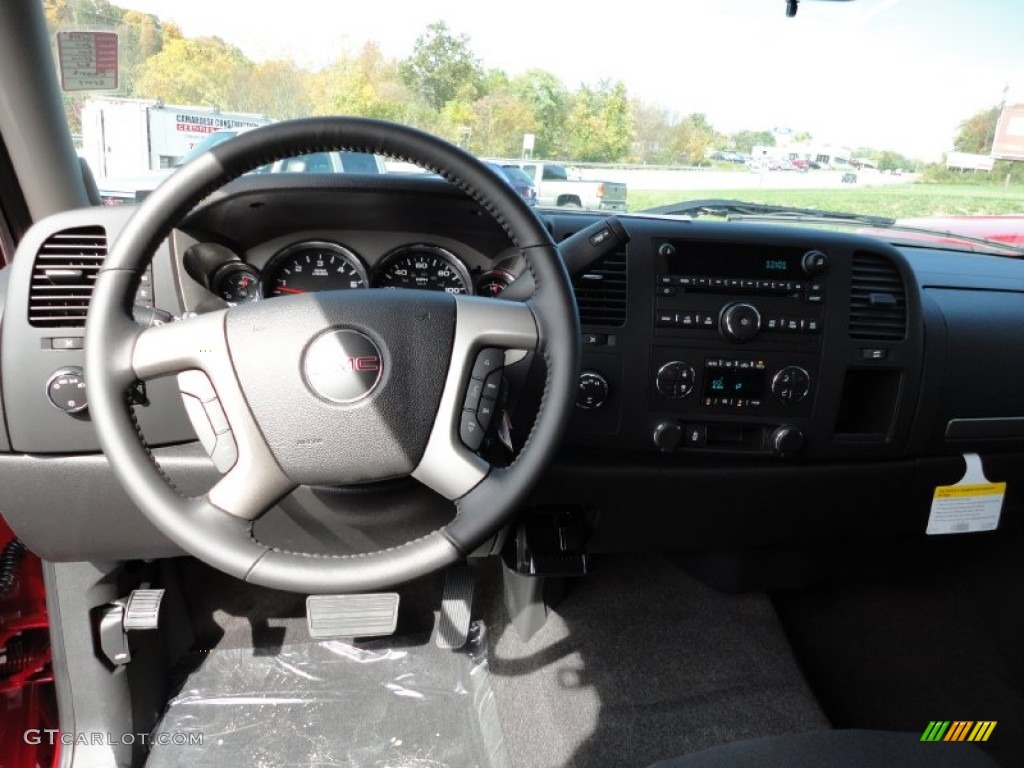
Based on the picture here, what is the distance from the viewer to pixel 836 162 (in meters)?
2.07

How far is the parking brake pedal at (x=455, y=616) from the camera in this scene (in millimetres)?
2297

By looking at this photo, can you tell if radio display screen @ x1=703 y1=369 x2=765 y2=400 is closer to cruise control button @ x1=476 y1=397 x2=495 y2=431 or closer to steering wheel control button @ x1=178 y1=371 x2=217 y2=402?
cruise control button @ x1=476 y1=397 x2=495 y2=431

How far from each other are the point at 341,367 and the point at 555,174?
3.29ft

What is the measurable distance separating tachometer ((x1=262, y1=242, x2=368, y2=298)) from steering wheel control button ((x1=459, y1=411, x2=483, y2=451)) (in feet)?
1.92

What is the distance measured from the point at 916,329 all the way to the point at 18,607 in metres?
2.32

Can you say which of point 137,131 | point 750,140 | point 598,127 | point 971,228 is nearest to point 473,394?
point 598,127

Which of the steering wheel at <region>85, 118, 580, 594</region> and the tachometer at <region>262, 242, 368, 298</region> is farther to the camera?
the tachometer at <region>262, 242, 368, 298</region>

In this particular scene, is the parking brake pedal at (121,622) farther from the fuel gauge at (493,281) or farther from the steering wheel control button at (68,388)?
the fuel gauge at (493,281)

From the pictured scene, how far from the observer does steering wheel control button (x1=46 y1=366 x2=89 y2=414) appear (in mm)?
1418

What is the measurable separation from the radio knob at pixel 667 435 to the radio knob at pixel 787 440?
23cm

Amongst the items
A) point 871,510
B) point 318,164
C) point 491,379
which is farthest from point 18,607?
point 871,510

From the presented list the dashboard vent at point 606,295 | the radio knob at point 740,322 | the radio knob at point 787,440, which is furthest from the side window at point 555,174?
the radio knob at point 787,440

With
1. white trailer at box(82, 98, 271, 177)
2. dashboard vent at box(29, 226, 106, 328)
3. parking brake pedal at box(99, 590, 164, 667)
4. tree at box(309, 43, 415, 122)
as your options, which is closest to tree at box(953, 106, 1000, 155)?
tree at box(309, 43, 415, 122)

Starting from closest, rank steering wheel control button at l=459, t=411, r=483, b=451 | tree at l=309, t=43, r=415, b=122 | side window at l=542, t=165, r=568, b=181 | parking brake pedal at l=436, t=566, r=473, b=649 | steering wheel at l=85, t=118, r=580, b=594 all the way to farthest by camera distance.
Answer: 1. steering wheel at l=85, t=118, r=580, b=594
2. steering wheel control button at l=459, t=411, r=483, b=451
3. tree at l=309, t=43, r=415, b=122
4. side window at l=542, t=165, r=568, b=181
5. parking brake pedal at l=436, t=566, r=473, b=649
